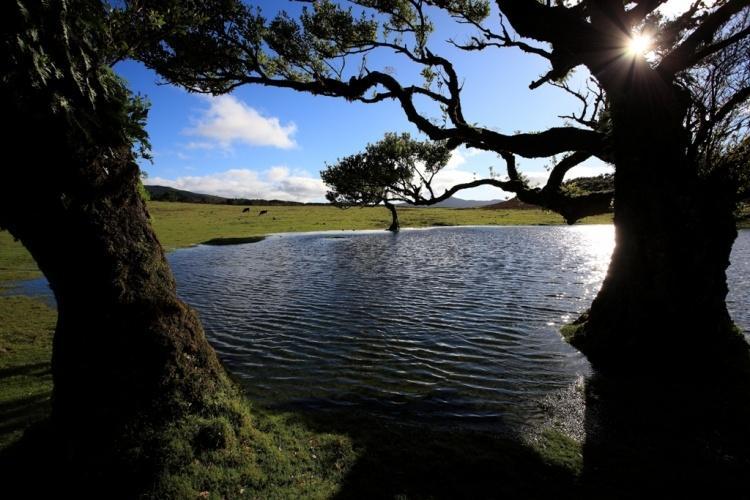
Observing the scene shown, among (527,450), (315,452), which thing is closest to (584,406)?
(527,450)

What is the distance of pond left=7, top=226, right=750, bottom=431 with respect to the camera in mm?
9969

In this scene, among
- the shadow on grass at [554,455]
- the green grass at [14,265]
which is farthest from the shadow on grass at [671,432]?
the green grass at [14,265]

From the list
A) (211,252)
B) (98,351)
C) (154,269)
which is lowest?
(211,252)

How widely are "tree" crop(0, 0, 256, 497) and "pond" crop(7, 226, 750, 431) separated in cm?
380

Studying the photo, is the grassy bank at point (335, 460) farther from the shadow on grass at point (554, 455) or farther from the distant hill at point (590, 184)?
the distant hill at point (590, 184)

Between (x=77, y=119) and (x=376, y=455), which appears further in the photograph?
(x=376, y=455)

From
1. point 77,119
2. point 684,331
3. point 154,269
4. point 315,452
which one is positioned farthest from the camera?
point 684,331

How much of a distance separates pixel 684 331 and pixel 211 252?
42.0 m

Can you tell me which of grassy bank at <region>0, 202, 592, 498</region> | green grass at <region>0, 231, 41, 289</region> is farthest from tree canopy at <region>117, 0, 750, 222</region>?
green grass at <region>0, 231, 41, 289</region>

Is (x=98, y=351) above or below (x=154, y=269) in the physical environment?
below

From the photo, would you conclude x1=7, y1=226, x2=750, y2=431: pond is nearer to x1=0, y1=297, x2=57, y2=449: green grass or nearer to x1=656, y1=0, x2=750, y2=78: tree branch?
x1=0, y1=297, x2=57, y2=449: green grass

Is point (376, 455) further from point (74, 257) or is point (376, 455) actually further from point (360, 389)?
point (74, 257)

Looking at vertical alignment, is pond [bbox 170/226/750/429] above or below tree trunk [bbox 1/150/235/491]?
below

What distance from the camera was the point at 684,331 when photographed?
10.8 meters
